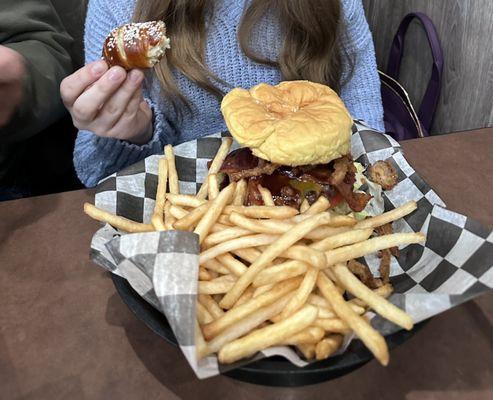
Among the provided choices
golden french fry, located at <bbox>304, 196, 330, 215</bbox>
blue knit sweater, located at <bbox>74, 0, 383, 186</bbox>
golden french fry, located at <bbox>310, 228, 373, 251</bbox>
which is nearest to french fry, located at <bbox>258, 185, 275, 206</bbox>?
golden french fry, located at <bbox>304, 196, 330, 215</bbox>

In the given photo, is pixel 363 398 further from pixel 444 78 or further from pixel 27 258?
pixel 444 78

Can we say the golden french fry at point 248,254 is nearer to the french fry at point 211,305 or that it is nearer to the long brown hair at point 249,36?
the french fry at point 211,305

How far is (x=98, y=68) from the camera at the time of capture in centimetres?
150

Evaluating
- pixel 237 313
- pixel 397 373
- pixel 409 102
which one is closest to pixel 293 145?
pixel 237 313

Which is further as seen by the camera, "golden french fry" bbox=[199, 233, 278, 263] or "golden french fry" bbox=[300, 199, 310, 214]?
"golden french fry" bbox=[300, 199, 310, 214]

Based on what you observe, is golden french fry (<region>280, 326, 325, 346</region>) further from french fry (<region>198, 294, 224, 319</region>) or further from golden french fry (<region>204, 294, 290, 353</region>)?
french fry (<region>198, 294, 224, 319</region>)

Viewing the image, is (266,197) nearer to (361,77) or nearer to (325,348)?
(325,348)

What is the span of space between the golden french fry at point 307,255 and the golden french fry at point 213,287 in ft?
0.47

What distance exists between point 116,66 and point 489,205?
1.22 metres

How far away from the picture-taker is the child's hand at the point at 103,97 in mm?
1503

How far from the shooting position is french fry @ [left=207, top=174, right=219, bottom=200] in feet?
4.72

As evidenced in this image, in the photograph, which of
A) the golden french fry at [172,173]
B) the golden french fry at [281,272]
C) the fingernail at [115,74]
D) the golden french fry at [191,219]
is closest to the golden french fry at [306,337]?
the golden french fry at [281,272]

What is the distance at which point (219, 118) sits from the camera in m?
2.22

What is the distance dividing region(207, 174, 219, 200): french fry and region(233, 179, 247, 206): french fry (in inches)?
2.2
